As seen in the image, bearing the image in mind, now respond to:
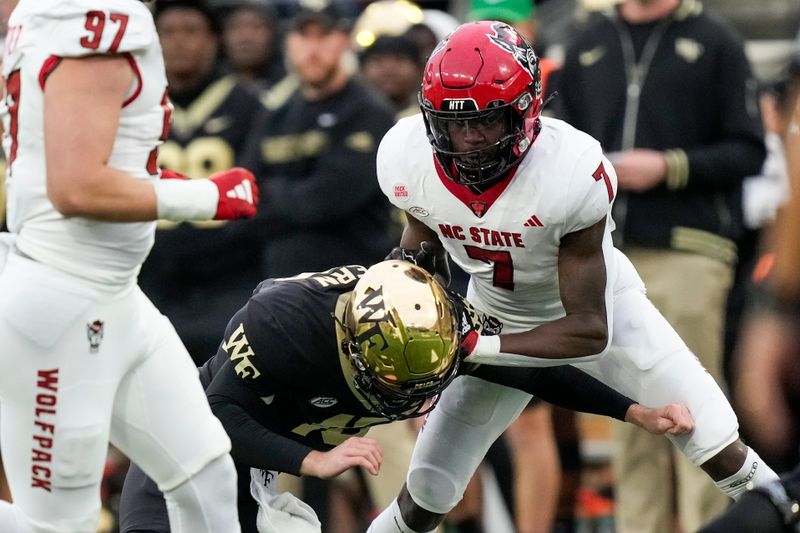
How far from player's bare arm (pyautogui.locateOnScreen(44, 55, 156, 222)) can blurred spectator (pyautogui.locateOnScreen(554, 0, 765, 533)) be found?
2.36m

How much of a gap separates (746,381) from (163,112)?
193 centimetres

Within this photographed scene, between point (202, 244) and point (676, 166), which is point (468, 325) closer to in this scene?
point (676, 166)

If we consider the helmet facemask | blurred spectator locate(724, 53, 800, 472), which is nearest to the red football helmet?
the helmet facemask

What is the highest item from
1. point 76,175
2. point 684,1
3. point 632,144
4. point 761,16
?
point 76,175

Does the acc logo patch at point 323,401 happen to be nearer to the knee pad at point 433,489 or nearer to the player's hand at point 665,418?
the knee pad at point 433,489

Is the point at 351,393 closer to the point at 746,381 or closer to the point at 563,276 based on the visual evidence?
the point at 563,276

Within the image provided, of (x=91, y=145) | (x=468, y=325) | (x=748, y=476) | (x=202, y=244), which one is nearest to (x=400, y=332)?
(x=468, y=325)

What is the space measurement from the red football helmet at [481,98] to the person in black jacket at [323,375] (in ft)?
1.13

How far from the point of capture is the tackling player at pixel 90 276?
12.3 feet

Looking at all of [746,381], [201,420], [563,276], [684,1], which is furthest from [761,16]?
[201,420]

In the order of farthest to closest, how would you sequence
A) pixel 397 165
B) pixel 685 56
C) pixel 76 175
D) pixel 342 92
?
pixel 342 92 → pixel 685 56 → pixel 397 165 → pixel 76 175

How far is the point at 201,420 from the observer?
3.96 meters

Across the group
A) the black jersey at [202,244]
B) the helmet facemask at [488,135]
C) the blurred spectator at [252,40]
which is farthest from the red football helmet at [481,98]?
the blurred spectator at [252,40]

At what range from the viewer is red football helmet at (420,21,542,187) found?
4102 mm
